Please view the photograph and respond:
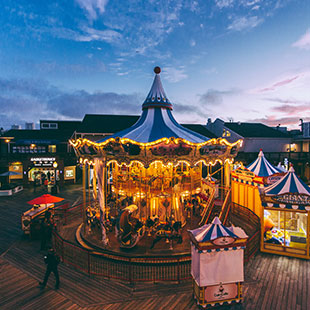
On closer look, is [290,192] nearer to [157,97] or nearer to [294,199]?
[294,199]

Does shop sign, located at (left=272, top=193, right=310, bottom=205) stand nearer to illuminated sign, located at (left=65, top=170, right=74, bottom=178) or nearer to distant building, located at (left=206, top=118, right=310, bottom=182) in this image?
distant building, located at (left=206, top=118, right=310, bottom=182)

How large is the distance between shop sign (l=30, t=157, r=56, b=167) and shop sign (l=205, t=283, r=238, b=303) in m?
22.5

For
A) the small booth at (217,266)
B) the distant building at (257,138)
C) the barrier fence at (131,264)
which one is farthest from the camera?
the distant building at (257,138)

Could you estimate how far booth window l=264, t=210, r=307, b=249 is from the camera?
8836mm

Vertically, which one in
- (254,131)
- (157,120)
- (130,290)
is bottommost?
(130,290)

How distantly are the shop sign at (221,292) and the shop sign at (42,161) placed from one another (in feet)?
73.8

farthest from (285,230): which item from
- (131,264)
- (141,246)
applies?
(131,264)

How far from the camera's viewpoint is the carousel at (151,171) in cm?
841

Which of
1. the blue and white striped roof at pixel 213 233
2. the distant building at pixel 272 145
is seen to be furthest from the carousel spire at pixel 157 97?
the distant building at pixel 272 145

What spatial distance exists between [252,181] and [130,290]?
8980mm

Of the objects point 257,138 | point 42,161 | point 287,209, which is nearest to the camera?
point 287,209

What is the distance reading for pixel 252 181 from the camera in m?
12.0

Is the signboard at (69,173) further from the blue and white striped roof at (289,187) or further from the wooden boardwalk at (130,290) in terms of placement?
the blue and white striped roof at (289,187)

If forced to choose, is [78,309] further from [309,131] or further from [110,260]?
[309,131]
